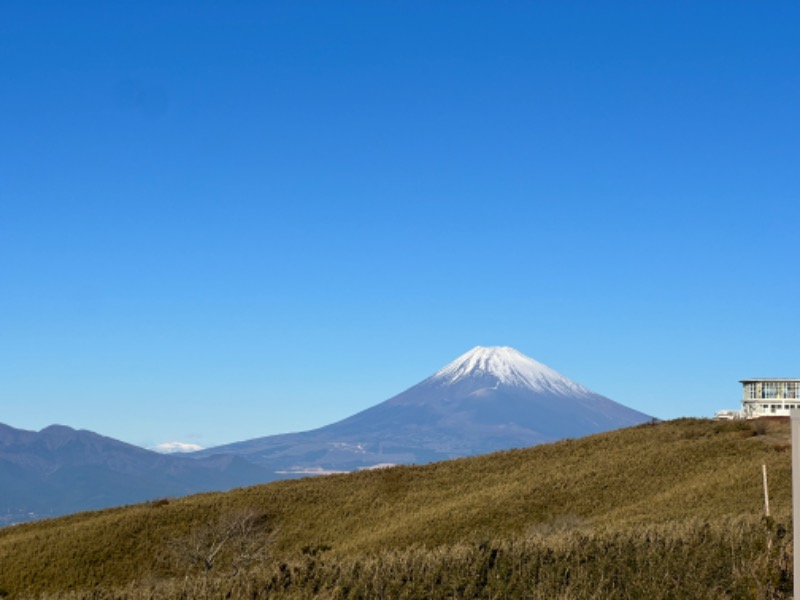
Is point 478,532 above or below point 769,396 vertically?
below

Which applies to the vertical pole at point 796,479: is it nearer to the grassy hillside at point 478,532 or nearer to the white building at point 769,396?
the grassy hillside at point 478,532

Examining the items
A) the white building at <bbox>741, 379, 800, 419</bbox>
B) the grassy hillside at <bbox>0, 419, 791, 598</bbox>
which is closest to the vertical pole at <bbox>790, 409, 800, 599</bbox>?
the grassy hillside at <bbox>0, 419, 791, 598</bbox>

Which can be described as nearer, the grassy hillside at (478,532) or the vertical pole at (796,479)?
the vertical pole at (796,479)

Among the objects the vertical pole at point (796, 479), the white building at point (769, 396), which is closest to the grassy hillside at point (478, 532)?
the vertical pole at point (796, 479)

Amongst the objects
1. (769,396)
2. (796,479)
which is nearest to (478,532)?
(796,479)

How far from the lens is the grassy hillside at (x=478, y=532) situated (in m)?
14.4

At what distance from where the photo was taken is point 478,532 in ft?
132

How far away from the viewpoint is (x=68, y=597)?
13555mm

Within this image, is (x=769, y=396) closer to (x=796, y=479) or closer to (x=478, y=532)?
(x=478, y=532)

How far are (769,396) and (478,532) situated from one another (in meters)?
73.6

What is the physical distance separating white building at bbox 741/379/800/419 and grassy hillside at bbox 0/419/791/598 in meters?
34.7

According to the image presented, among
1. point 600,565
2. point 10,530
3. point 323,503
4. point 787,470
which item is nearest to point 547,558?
point 600,565

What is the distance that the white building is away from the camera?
101750 mm

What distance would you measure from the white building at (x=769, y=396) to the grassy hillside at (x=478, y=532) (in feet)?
114
